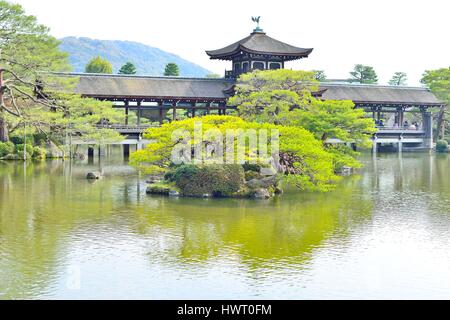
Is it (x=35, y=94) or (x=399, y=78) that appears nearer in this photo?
(x=35, y=94)

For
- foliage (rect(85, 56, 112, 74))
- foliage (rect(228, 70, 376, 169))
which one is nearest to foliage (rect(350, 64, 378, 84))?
foliage (rect(85, 56, 112, 74))

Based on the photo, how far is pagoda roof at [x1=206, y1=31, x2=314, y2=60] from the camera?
5328 cm

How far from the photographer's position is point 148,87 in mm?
53750

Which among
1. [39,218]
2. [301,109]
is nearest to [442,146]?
[301,109]

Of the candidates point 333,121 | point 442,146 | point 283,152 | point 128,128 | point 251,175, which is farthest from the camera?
point 442,146

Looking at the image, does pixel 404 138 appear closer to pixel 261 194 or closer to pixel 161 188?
pixel 261 194

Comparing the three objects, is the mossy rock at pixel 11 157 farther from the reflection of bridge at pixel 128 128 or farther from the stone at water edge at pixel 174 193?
the stone at water edge at pixel 174 193

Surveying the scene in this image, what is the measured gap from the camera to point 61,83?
47781mm

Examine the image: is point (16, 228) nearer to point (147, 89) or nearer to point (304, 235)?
point (304, 235)

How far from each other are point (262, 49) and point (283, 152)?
24.2 m

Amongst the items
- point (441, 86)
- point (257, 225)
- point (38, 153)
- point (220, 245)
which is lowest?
point (220, 245)

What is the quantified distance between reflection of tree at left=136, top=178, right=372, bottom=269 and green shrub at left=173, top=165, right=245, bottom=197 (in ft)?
4.11
